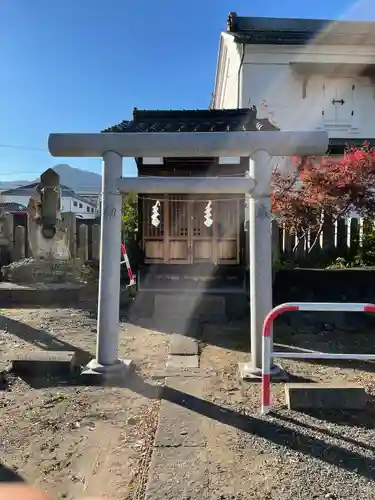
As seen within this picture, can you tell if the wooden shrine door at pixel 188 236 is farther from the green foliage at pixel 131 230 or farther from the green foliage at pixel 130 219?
the green foliage at pixel 130 219

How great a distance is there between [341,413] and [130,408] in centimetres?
190

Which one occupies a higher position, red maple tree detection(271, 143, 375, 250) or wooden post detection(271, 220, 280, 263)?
red maple tree detection(271, 143, 375, 250)

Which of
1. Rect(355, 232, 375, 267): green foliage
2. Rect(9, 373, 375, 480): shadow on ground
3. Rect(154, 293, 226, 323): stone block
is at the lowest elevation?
Rect(9, 373, 375, 480): shadow on ground

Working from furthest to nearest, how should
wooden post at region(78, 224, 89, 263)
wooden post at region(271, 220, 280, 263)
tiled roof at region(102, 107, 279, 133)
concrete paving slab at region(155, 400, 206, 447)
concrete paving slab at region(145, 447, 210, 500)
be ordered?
wooden post at region(78, 224, 89, 263), wooden post at region(271, 220, 280, 263), tiled roof at region(102, 107, 279, 133), concrete paving slab at region(155, 400, 206, 447), concrete paving slab at region(145, 447, 210, 500)

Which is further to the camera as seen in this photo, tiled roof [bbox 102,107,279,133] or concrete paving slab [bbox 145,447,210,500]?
tiled roof [bbox 102,107,279,133]

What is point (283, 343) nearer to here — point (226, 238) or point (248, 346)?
point (248, 346)

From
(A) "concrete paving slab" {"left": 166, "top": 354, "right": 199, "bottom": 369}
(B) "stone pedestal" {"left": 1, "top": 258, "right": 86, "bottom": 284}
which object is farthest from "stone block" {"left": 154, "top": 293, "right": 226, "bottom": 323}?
(B) "stone pedestal" {"left": 1, "top": 258, "right": 86, "bottom": 284}

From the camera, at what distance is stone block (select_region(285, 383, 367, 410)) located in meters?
3.84

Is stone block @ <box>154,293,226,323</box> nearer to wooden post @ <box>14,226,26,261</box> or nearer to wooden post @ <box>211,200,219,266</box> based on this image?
wooden post @ <box>211,200,219,266</box>

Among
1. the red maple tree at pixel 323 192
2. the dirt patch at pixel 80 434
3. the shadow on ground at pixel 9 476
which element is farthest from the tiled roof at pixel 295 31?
the shadow on ground at pixel 9 476

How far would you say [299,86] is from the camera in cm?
1602

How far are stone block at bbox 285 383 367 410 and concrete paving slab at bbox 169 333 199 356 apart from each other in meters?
2.05

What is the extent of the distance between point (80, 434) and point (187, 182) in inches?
110

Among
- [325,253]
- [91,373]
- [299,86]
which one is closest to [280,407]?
[91,373]
